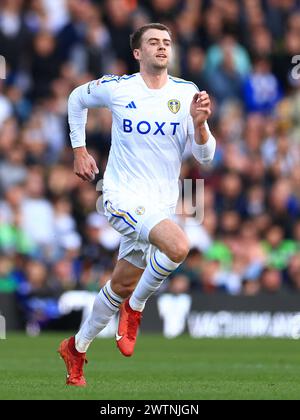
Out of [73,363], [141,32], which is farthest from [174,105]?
[73,363]

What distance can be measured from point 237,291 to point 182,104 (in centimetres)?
832

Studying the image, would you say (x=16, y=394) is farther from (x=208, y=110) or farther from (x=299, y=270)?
(x=299, y=270)

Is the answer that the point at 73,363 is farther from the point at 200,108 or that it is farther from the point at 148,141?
the point at 200,108

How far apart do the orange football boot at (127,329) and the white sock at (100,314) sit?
0.27 feet

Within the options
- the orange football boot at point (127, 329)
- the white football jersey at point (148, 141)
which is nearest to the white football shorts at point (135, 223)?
the white football jersey at point (148, 141)

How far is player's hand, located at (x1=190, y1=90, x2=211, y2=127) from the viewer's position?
351 inches

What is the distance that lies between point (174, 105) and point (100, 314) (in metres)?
1.67

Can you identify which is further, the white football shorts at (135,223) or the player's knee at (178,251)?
the white football shorts at (135,223)

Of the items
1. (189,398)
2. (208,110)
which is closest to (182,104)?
(208,110)

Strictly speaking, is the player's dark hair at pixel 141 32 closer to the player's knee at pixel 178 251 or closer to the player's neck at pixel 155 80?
the player's neck at pixel 155 80

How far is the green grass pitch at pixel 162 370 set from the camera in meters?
8.70

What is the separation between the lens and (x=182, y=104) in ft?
31.5

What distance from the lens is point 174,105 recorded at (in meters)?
9.59

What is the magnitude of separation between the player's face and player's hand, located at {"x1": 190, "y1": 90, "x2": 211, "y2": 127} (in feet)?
2.22
